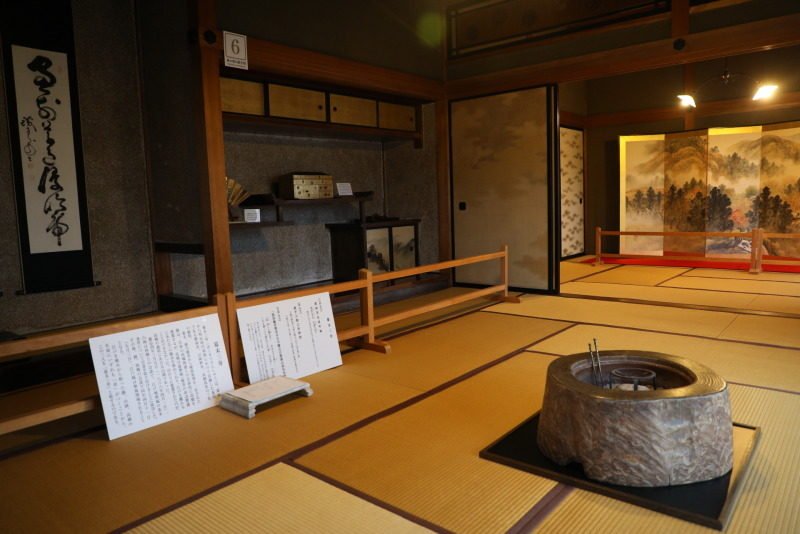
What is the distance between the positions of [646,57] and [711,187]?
154 inches

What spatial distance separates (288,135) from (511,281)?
2.60m

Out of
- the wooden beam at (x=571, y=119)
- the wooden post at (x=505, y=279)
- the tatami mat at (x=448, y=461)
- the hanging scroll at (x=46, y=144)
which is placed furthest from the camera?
the wooden beam at (x=571, y=119)

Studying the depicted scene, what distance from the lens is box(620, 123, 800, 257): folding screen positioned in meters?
7.29

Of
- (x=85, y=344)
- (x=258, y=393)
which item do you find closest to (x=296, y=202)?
(x=85, y=344)

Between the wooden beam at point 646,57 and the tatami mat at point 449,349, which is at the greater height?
the wooden beam at point 646,57

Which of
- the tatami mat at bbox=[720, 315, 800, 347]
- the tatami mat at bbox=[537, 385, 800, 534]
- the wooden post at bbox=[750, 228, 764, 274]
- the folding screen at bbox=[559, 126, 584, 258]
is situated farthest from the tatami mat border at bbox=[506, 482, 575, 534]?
the folding screen at bbox=[559, 126, 584, 258]

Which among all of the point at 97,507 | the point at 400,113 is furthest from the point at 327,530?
the point at 400,113

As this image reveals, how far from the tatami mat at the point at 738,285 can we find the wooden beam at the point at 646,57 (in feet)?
7.41

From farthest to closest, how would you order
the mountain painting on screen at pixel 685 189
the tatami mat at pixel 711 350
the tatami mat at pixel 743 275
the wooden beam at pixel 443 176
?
the mountain painting on screen at pixel 685 189 → the tatami mat at pixel 743 275 → the wooden beam at pixel 443 176 → the tatami mat at pixel 711 350

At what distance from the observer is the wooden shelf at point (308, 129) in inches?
A: 178

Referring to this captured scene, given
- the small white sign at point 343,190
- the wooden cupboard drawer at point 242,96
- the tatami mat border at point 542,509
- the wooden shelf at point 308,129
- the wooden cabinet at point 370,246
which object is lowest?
the tatami mat border at point 542,509

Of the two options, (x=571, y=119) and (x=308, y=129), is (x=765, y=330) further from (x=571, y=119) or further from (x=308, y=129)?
(x=571, y=119)

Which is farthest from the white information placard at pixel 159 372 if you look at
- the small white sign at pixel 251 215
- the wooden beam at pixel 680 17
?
the wooden beam at pixel 680 17

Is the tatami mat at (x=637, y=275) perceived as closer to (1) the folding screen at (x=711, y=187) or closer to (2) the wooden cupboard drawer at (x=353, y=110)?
(1) the folding screen at (x=711, y=187)
